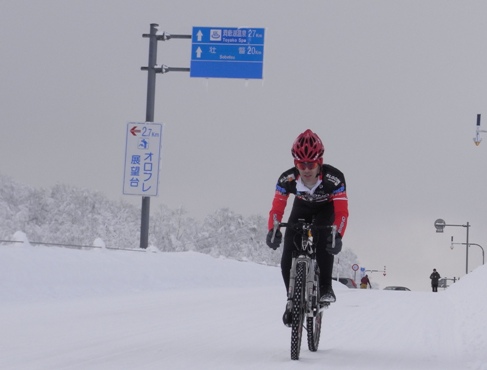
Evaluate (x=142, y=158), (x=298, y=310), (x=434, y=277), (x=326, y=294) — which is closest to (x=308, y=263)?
(x=298, y=310)

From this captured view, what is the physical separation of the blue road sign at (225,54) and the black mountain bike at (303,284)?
23.2 meters

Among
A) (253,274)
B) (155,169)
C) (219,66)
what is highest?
(219,66)

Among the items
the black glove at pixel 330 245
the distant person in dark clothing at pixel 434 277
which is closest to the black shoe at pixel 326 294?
the black glove at pixel 330 245

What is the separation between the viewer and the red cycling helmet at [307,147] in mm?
8977

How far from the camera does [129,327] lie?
39.3 ft

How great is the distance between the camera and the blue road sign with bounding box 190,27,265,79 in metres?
32.3

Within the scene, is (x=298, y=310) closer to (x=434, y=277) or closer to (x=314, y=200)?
(x=314, y=200)

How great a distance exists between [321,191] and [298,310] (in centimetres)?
128

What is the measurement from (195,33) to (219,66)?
1.45 meters

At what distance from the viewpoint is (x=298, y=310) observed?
29.1 ft

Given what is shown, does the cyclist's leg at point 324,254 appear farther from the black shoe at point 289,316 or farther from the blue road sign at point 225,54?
the blue road sign at point 225,54

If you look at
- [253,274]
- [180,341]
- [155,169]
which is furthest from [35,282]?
[253,274]

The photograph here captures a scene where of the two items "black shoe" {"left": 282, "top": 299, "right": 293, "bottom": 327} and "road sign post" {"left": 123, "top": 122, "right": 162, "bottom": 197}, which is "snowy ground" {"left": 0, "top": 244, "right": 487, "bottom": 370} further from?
"road sign post" {"left": 123, "top": 122, "right": 162, "bottom": 197}

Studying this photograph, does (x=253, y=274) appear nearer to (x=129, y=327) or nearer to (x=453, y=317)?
(x=453, y=317)
